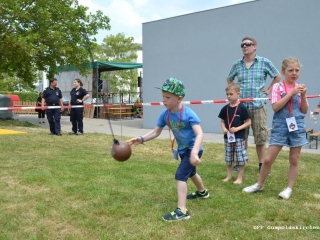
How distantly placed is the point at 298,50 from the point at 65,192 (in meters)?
10.4

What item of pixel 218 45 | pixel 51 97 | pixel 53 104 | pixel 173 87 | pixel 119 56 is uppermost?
pixel 119 56

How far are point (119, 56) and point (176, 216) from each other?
3077 cm

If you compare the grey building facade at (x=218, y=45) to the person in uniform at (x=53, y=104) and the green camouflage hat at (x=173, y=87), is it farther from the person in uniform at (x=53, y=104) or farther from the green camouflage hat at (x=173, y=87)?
the green camouflage hat at (x=173, y=87)

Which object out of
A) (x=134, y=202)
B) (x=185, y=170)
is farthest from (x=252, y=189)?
(x=134, y=202)

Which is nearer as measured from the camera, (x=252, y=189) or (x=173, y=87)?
(x=173, y=87)

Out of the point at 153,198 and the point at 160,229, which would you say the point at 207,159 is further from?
the point at 160,229

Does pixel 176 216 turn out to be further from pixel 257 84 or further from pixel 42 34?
pixel 42 34

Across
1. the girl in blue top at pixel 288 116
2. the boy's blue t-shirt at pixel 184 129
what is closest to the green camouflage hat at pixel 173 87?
the boy's blue t-shirt at pixel 184 129

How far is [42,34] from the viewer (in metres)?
15.4

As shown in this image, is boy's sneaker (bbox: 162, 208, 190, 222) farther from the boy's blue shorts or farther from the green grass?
the boy's blue shorts

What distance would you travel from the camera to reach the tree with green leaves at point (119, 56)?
103ft

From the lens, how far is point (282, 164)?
270 inches

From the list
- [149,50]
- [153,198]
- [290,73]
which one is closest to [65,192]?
[153,198]

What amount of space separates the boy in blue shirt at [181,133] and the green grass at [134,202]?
22 cm
